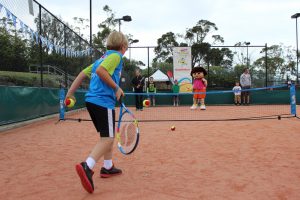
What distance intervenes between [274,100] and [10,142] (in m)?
14.5

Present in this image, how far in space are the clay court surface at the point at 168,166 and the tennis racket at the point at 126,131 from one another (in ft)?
1.16

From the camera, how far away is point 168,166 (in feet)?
13.9

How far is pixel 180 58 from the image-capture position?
61.5 ft

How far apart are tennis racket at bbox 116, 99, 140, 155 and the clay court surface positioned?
13.9 inches

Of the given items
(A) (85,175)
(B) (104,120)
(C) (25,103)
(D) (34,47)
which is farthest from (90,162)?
(D) (34,47)

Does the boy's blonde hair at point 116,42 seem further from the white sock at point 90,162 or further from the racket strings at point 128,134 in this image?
the white sock at point 90,162

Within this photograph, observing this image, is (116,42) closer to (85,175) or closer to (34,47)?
(85,175)

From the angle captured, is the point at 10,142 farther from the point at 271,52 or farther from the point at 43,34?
the point at 271,52

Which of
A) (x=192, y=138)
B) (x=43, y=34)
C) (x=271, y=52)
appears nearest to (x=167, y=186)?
(x=192, y=138)

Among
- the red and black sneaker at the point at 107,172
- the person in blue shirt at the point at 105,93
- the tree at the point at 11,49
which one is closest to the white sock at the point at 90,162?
the person in blue shirt at the point at 105,93

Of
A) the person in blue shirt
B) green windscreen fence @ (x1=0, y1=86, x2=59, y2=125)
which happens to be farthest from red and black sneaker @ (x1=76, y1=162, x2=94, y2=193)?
green windscreen fence @ (x1=0, y1=86, x2=59, y2=125)

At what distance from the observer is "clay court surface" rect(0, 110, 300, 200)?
10.5ft

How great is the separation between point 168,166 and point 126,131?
0.83 metres

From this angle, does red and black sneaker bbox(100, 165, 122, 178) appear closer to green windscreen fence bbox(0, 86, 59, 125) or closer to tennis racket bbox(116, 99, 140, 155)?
tennis racket bbox(116, 99, 140, 155)
